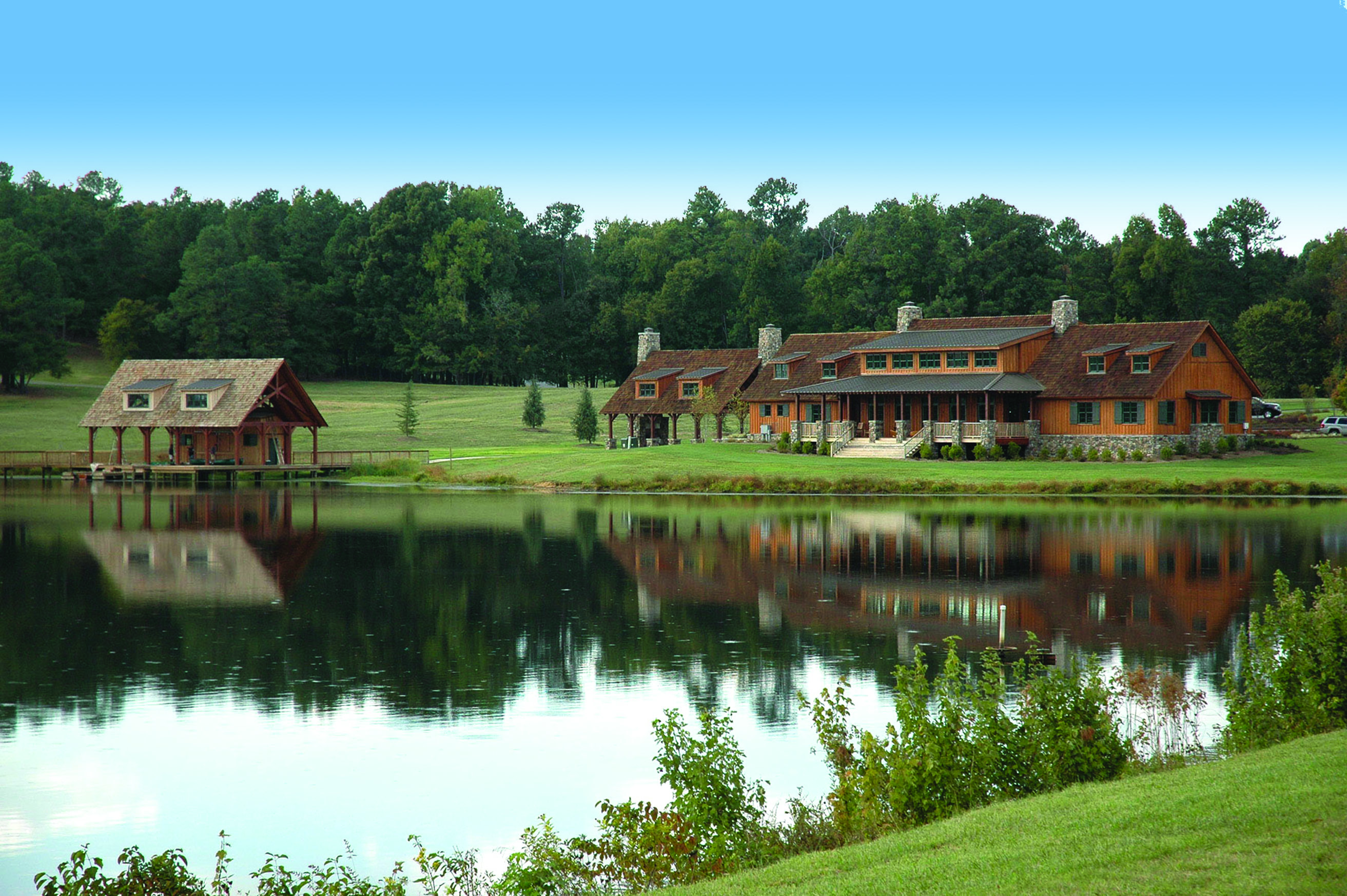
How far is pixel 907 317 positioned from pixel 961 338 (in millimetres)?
6742

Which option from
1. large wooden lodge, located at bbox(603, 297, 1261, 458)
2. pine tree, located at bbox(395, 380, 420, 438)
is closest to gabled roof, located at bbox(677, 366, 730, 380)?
large wooden lodge, located at bbox(603, 297, 1261, 458)

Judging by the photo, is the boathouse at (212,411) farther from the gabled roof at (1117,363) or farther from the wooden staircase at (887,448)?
the gabled roof at (1117,363)

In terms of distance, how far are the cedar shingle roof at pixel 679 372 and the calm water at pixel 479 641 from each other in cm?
3140

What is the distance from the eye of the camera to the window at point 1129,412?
54.5 meters

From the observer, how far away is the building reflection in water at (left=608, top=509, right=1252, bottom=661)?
2075cm

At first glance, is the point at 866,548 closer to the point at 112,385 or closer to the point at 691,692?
the point at 691,692

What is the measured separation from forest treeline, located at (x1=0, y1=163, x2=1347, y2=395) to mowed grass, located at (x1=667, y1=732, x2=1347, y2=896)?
82035mm

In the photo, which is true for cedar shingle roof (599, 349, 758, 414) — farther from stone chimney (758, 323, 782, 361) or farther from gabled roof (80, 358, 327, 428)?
gabled roof (80, 358, 327, 428)

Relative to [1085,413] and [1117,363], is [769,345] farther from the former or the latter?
[1117,363]

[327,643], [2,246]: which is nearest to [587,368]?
[2,246]

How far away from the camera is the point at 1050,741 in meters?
11.2

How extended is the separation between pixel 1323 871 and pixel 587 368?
4286 inches

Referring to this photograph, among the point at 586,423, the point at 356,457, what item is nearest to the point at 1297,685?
the point at 356,457

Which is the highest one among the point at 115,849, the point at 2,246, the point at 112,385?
the point at 2,246
